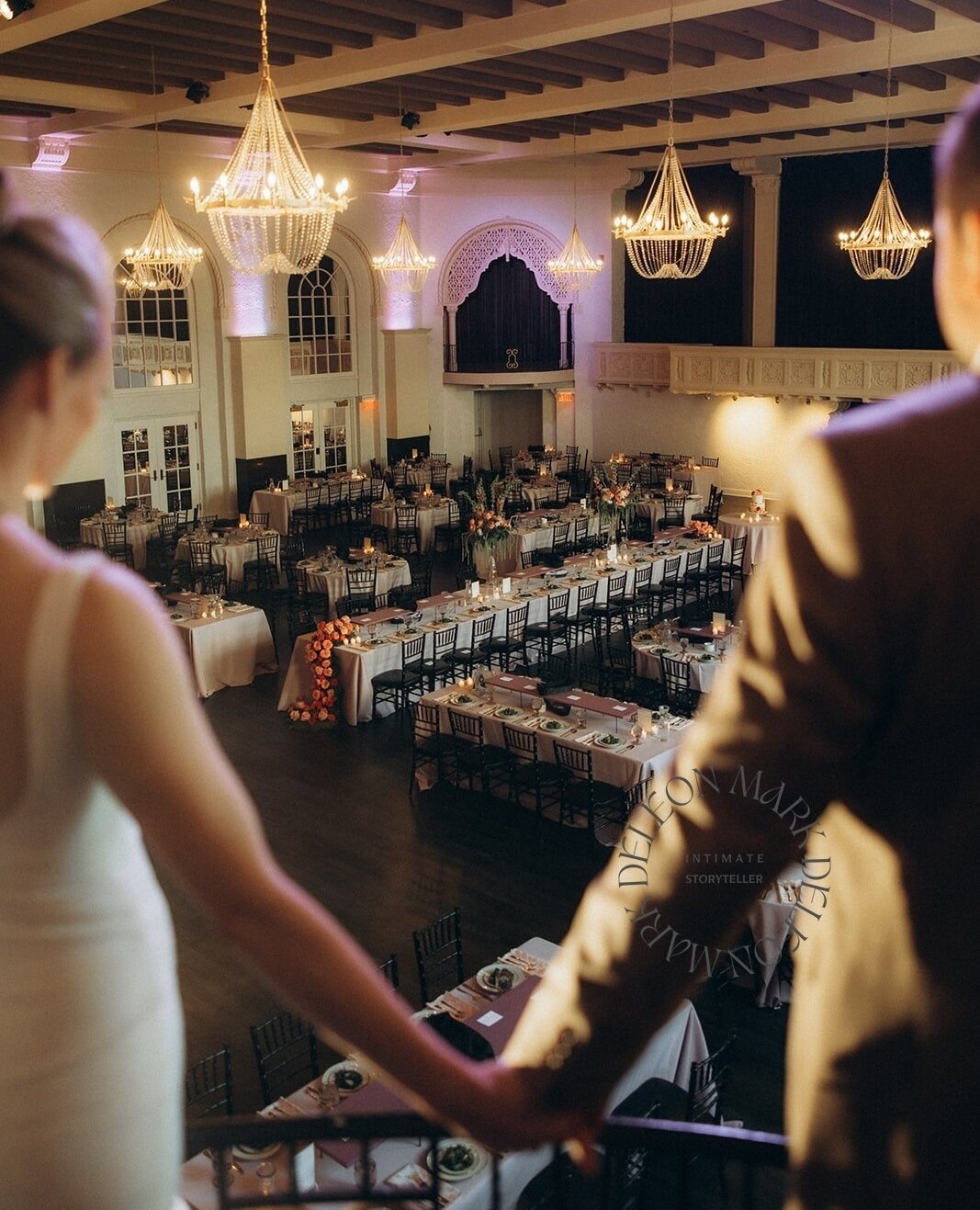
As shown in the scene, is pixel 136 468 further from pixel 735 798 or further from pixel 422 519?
pixel 735 798

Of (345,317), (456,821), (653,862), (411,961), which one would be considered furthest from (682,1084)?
(345,317)

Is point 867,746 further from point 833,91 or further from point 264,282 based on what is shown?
point 264,282

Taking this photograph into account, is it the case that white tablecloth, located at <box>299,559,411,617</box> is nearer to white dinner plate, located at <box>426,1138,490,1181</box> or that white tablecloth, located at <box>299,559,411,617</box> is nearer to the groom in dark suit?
white dinner plate, located at <box>426,1138,490,1181</box>

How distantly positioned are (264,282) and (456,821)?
13.1 meters

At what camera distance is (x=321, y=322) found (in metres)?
21.2

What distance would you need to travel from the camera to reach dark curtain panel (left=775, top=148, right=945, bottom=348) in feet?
62.9

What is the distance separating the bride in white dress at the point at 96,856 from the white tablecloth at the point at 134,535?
1550cm

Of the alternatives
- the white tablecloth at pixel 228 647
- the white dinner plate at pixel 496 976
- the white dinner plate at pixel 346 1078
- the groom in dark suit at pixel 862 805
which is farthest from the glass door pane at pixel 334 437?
the groom in dark suit at pixel 862 805

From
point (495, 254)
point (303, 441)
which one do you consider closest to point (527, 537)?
point (303, 441)

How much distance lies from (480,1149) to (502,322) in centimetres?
1969

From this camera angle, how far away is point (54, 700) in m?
0.96

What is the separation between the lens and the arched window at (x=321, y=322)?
20.7 metres

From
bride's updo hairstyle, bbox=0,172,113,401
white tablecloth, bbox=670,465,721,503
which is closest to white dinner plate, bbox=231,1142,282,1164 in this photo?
bride's updo hairstyle, bbox=0,172,113,401

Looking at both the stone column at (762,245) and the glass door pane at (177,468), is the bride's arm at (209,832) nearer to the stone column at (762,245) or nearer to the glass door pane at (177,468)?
the glass door pane at (177,468)
